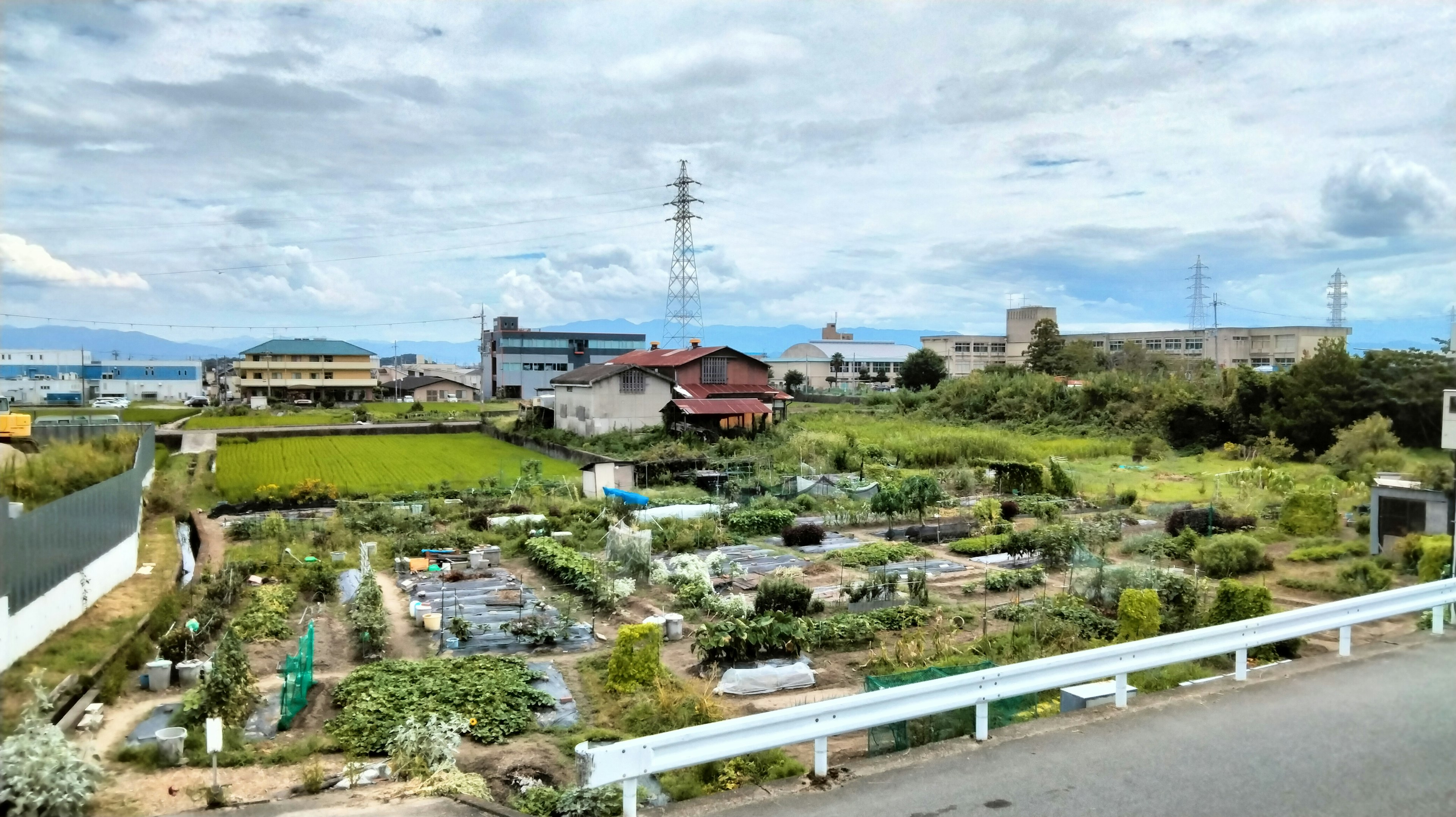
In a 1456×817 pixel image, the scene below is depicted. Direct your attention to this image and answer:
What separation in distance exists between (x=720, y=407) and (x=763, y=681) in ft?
91.0

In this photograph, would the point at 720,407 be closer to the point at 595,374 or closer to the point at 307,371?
the point at 595,374

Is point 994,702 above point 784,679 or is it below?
above

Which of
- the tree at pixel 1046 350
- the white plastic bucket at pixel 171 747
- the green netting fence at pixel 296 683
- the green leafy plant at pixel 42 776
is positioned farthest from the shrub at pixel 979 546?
the tree at pixel 1046 350

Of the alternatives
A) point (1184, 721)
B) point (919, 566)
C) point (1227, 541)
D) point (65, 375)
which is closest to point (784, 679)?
point (1184, 721)

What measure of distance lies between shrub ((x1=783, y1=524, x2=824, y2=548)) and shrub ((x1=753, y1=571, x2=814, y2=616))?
540 cm

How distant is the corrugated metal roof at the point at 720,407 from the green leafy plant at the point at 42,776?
30726mm

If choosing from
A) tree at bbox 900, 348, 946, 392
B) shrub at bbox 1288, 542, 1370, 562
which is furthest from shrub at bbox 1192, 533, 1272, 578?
tree at bbox 900, 348, 946, 392

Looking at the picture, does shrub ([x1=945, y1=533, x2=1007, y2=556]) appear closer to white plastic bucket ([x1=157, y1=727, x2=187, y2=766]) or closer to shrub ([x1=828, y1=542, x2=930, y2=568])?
shrub ([x1=828, y1=542, x2=930, y2=568])

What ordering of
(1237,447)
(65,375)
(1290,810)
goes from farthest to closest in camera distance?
1. (65,375)
2. (1237,447)
3. (1290,810)

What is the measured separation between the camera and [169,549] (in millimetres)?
15898

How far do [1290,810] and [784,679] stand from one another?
4.86 metres

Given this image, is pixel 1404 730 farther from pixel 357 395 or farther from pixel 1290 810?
pixel 357 395

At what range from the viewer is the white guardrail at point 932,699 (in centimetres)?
436

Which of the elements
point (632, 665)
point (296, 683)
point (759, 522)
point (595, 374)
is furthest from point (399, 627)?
point (595, 374)
